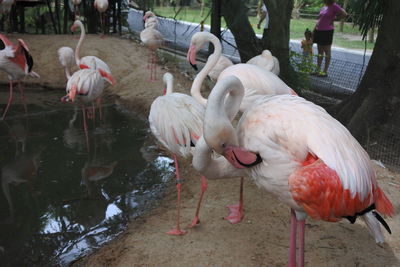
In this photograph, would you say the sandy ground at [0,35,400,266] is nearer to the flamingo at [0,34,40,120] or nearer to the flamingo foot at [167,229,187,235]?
the flamingo foot at [167,229,187,235]

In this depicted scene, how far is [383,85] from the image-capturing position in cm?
489

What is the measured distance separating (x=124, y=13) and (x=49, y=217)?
10.8 meters

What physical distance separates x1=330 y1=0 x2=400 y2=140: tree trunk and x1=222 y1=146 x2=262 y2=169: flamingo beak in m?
3.13

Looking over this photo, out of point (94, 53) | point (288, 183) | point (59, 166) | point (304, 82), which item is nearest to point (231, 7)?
point (304, 82)

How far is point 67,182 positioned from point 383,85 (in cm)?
407

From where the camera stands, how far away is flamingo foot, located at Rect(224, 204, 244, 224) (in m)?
3.38

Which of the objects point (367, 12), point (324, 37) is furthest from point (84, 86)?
point (324, 37)

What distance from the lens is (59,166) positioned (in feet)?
14.9

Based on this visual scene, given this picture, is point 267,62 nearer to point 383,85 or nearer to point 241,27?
point 383,85

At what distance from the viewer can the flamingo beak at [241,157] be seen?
7.34 feet

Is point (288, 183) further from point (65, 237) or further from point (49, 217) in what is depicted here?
point (49, 217)

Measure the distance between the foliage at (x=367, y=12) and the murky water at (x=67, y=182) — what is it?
11.4 feet

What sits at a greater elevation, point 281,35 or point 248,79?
point 281,35

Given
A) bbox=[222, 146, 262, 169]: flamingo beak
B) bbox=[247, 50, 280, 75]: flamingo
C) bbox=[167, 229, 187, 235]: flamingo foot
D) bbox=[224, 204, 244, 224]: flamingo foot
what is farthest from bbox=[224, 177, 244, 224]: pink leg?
bbox=[247, 50, 280, 75]: flamingo
